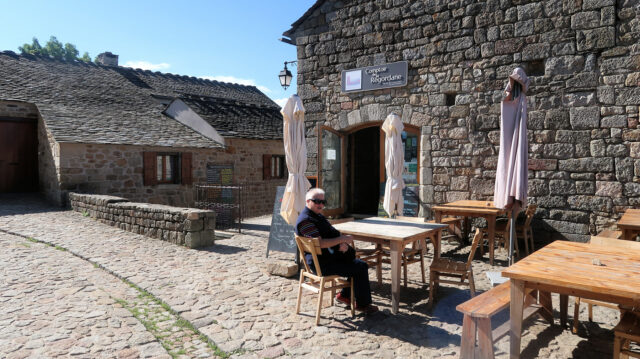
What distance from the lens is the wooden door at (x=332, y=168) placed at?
9.46 m

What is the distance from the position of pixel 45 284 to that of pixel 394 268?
4.38 m

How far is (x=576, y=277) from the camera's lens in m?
2.80

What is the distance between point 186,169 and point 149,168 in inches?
53.6

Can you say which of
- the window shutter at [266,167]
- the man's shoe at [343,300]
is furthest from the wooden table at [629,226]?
the window shutter at [266,167]

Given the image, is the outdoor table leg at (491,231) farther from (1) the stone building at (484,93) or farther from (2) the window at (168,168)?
(2) the window at (168,168)

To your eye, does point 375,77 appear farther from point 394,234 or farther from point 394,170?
point 394,234

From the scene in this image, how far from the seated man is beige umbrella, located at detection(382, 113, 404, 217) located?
2399 millimetres

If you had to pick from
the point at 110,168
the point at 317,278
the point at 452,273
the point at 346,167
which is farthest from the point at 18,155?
the point at 452,273

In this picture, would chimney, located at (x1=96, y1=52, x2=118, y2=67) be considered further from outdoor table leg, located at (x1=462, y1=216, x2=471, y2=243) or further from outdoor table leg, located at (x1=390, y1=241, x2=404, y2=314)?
outdoor table leg, located at (x1=390, y1=241, x2=404, y2=314)

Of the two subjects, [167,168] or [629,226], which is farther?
[167,168]

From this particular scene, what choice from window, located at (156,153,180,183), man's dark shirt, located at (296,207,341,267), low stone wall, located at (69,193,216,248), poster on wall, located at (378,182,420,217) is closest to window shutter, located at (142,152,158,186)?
window, located at (156,153,180,183)

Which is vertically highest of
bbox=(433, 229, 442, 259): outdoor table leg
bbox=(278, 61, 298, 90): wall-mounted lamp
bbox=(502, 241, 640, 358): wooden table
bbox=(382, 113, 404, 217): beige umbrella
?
bbox=(278, 61, 298, 90): wall-mounted lamp

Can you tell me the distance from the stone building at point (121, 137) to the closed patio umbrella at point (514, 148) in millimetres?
11986

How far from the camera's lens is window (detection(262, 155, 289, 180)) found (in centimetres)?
1798
